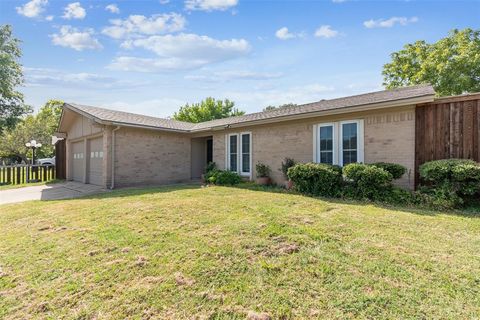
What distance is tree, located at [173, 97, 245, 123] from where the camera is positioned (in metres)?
32.0

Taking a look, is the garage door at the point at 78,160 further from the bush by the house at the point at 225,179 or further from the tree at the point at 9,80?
the tree at the point at 9,80

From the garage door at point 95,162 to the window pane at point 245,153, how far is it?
6913 mm

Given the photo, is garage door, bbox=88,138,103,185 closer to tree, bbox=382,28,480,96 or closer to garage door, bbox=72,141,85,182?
garage door, bbox=72,141,85,182

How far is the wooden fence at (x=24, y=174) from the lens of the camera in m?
14.1

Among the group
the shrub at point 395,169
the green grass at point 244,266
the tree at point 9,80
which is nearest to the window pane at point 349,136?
the shrub at point 395,169

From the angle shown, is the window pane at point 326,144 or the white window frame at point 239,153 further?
the white window frame at point 239,153

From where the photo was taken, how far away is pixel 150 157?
41.8ft

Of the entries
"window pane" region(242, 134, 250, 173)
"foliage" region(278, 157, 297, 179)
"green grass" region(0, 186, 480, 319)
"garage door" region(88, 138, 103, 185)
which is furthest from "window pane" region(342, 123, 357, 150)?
"garage door" region(88, 138, 103, 185)

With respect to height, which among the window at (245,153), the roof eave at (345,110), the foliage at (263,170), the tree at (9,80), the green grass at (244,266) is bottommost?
the green grass at (244,266)

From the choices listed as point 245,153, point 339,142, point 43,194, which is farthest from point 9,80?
point 339,142

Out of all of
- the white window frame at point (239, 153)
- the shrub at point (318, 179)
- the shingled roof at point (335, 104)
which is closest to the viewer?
the shingled roof at point (335, 104)

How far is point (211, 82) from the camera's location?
17156 millimetres

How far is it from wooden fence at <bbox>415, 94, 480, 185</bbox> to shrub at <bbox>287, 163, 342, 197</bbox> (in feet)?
7.63

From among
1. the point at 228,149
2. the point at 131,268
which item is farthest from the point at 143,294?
the point at 228,149
